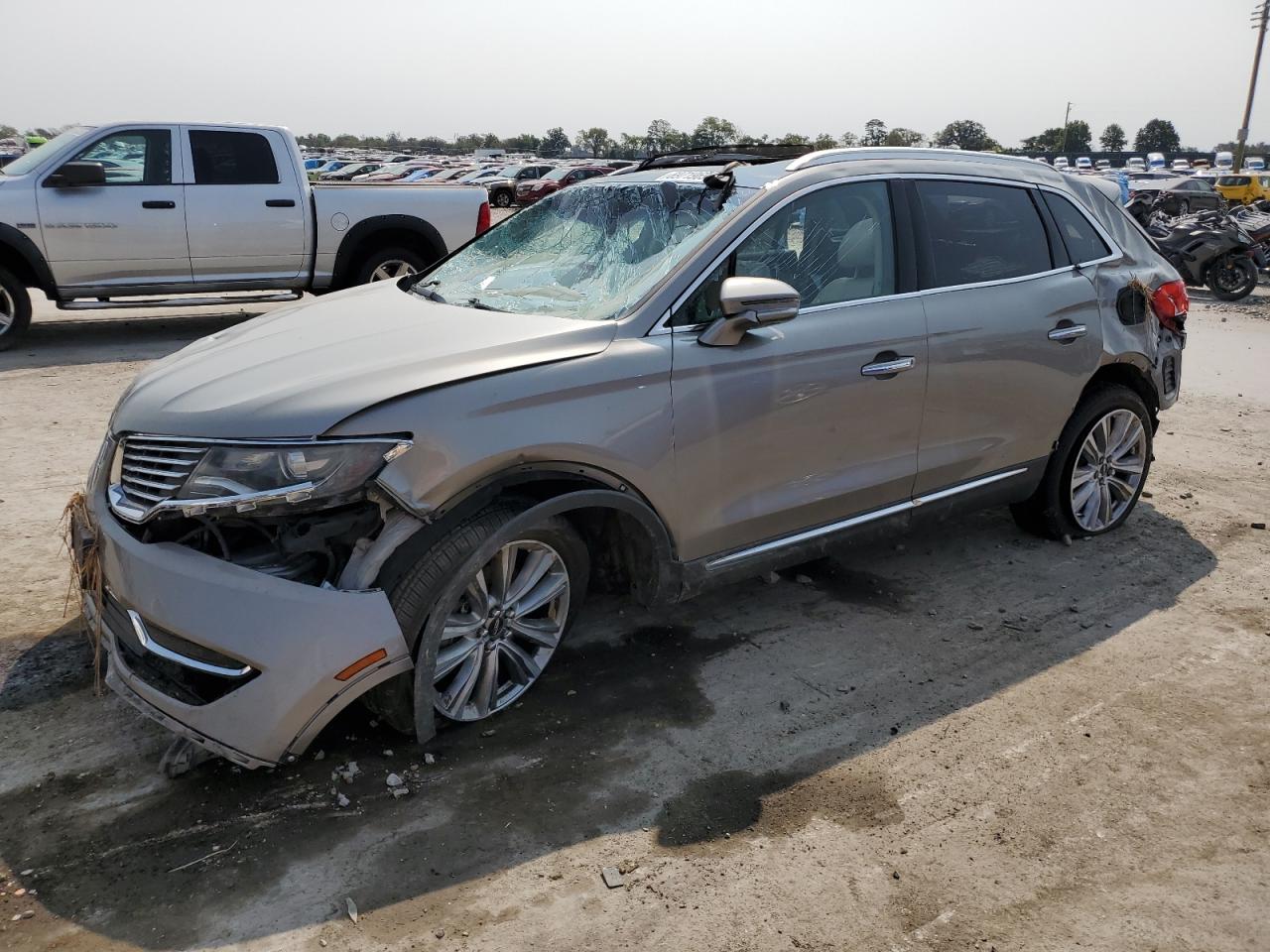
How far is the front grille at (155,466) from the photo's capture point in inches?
118

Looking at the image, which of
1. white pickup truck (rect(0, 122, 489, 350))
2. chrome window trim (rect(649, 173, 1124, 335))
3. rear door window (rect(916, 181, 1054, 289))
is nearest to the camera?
chrome window trim (rect(649, 173, 1124, 335))

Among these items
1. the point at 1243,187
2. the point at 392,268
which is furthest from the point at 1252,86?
the point at 392,268

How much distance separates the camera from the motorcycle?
14977mm

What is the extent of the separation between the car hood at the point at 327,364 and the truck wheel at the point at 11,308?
6412 mm

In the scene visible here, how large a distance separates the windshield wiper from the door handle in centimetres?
171

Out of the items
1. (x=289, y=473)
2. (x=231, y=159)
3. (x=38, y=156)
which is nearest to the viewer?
(x=289, y=473)

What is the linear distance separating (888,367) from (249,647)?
2.58 metres

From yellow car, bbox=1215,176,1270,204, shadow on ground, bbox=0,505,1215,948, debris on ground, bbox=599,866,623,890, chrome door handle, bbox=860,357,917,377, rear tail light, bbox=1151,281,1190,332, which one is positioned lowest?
debris on ground, bbox=599,866,623,890

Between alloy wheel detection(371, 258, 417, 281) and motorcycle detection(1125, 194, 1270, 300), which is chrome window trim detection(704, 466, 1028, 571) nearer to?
alloy wheel detection(371, 258, 417, 281)

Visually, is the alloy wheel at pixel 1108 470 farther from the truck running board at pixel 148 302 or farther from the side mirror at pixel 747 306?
the truck running board at pixel 148 302

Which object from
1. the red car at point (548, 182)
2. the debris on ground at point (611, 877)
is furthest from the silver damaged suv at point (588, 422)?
the red car at point (548, 182)

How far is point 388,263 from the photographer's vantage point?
33.8 ft

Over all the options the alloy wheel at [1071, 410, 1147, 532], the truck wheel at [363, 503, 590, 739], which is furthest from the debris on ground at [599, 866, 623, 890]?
the alloy wheel at [1071, 410, 1147, 532]

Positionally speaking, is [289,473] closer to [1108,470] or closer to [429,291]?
[429,291]
